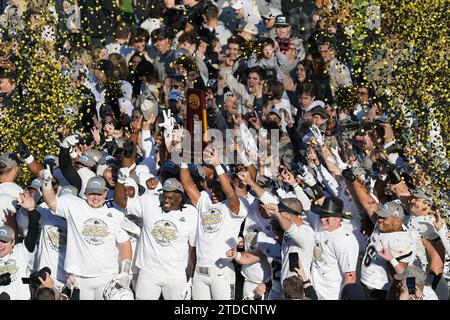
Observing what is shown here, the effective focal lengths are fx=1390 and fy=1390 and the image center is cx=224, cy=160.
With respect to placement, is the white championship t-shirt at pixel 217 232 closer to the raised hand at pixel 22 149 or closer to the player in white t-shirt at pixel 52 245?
the player in white t-shirt at pixel 52 245

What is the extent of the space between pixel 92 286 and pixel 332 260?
321 cm

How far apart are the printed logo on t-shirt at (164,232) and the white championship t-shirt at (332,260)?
1.93 m

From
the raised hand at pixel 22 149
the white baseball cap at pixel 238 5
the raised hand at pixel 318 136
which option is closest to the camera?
the raised hand at pixel 318 136

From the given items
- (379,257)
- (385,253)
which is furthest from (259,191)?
(385,253)

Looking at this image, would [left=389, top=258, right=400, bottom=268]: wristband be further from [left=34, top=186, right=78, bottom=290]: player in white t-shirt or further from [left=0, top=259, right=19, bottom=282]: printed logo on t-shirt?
[left=0, top=259, right=19, bottom=282]: printed logo on t-shirt

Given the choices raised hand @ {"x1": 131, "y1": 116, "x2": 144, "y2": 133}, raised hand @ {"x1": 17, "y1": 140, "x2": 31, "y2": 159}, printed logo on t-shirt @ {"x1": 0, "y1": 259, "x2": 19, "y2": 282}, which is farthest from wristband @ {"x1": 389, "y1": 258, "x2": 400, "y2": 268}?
raised hand @ {"x1": 17, "y1": 140, "x2": 31, "y2": 159}

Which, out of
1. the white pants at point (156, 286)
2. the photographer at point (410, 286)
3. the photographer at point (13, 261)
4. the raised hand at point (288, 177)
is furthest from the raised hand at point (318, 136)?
the photographer at point (13, 261)

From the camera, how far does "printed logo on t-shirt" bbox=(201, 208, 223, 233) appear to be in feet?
60.3

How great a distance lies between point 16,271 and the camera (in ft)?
59.4

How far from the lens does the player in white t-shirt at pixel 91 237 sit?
18.3 m

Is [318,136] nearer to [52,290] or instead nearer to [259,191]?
[259,191]

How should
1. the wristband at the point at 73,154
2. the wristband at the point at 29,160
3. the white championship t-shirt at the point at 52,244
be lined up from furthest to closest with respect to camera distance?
the wristband at the point at 73,154 → the wristband at the point at 29,160 → the white championship t-shirt at the point at 52,244
